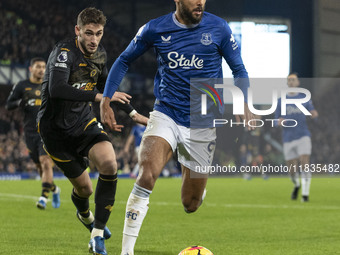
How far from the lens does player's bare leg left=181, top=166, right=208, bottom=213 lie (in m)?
5.97

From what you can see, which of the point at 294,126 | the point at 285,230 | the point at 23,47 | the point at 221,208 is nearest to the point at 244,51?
the point at 23,47

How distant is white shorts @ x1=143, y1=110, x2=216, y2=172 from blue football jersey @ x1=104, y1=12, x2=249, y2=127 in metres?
0.08

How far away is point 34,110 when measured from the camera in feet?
35.5

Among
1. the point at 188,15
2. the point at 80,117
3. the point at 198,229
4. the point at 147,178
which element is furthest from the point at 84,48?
the point at 198,229

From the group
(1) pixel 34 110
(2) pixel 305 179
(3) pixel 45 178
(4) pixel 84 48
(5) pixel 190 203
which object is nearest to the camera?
(5) pixel 190 203

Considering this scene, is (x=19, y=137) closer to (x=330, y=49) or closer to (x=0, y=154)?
(x=0, y=154)

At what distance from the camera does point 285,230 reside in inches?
316

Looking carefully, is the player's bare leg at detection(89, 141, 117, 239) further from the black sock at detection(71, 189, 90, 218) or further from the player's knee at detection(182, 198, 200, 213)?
the black sock at detection(71, 189, 90, 218)

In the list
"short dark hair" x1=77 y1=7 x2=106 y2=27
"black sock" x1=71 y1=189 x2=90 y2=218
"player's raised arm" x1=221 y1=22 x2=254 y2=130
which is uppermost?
"short dark hair" x1=77 y1=7 x2=106 y2=27

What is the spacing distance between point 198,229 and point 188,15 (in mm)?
3416

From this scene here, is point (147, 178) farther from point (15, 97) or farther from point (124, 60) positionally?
point (15, 97)

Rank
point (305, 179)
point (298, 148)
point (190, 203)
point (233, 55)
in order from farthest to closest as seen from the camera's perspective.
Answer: point (298, 148)
point (305, 179)
point (190, 203)
point (233, 55)

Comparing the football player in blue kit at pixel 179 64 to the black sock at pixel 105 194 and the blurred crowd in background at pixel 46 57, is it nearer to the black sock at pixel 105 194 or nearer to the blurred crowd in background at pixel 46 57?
the black sock at pixel 105 194

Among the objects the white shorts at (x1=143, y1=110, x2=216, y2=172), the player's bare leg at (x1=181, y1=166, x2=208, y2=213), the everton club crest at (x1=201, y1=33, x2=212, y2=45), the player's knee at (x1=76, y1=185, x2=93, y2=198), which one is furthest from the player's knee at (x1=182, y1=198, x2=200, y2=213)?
the everton club crest at (x1=201, y1=33, x2=212, y2=45)
